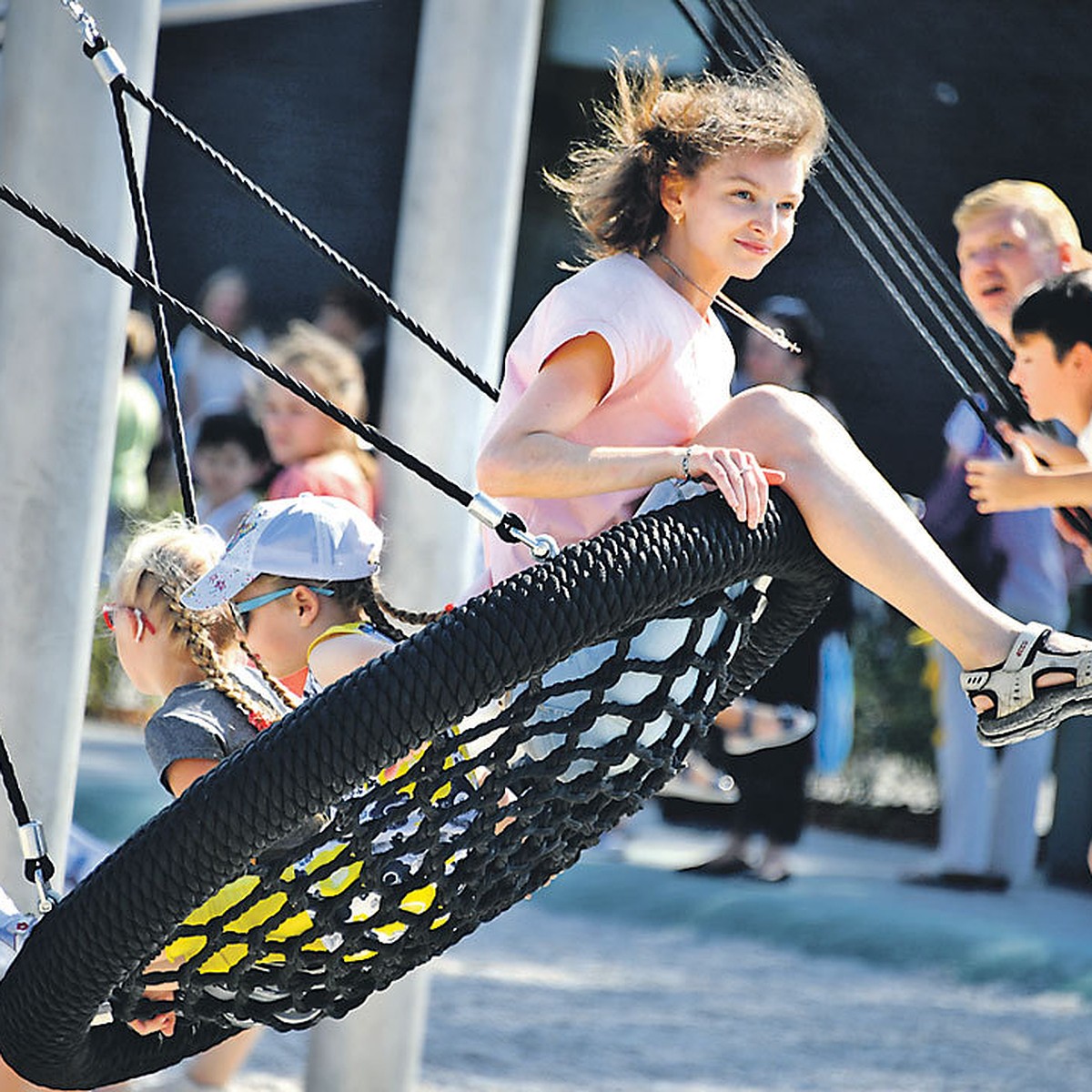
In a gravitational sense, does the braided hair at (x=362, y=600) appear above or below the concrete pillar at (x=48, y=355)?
below

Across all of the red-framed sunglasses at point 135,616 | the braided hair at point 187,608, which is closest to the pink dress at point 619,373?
the braided hair at point 187,608

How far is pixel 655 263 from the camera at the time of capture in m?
2.49

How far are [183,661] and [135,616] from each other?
3.2 inches

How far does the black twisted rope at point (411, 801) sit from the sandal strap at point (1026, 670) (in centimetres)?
20

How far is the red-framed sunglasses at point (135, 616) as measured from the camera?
255 cm

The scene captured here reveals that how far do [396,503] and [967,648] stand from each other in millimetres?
1565

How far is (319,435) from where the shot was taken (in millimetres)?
4633

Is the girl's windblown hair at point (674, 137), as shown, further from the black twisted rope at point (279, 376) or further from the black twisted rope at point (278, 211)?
the black twisted rope at point (279, 376)

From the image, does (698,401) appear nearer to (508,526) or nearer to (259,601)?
(508,526)

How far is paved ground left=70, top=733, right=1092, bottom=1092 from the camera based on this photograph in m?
4.32

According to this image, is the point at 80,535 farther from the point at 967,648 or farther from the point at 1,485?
the point at 967,648

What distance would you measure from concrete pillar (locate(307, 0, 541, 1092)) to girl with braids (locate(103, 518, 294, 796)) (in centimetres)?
91

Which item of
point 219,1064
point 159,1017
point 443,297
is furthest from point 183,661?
point 219,1064

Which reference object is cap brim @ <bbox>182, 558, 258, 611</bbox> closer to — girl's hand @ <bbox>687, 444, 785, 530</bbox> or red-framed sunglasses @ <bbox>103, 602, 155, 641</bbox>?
red-framed sunglasses @ <bbox>103, 602, 155, 641</bbox>
